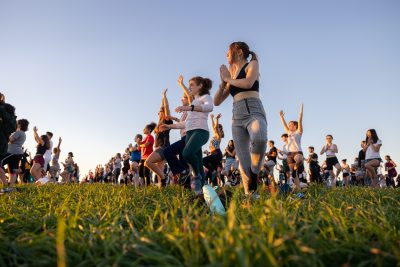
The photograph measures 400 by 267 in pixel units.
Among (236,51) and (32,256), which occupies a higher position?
(236,51)

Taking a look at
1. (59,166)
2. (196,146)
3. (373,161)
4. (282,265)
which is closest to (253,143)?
(196,146)

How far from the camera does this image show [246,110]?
14.9 feet

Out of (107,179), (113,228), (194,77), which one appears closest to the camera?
(113,228)

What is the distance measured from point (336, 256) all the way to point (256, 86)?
306 centimetres

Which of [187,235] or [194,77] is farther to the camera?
[194,77]

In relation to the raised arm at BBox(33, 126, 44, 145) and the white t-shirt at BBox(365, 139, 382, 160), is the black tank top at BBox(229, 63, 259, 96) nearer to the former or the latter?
the white t-shirt at BBox(365, 139, 382, 160)

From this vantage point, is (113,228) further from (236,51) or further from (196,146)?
(196,146)

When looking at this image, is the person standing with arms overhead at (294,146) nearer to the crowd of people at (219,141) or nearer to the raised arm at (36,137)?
the crowd of people at (219,141)

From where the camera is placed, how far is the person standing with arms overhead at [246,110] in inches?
173

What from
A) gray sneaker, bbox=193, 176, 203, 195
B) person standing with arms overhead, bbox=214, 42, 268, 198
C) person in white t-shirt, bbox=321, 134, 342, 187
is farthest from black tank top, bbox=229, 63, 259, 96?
person in white t-shirt, bbox=321, 134, 342, 187

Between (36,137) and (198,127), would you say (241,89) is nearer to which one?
(198,127)

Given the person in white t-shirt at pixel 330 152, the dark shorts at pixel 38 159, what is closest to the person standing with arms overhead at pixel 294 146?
the person in white t-shirt at pixel 330 152

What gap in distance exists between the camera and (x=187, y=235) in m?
1.93

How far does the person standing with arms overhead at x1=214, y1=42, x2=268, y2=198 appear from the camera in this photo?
441 centimetres
